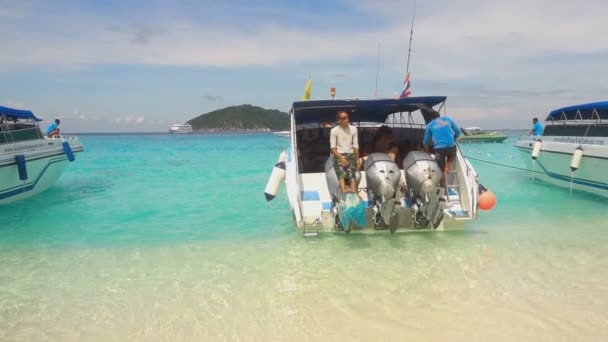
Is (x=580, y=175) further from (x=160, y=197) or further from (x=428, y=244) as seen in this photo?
(x=160, y=197)

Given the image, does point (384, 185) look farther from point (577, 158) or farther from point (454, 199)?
→ point (577, 158)

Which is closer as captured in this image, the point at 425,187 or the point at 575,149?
the point at 425,187

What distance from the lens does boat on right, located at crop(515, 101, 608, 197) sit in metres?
9.06

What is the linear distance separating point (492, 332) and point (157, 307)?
3.06 m

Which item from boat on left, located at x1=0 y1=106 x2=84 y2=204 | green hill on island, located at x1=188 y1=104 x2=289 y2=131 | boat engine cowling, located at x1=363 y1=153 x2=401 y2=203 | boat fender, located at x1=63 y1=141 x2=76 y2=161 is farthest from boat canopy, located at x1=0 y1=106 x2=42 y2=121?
green hill on island, located at x1=188 y1=104 x2=289 y2=131

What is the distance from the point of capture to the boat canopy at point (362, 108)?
6.48m

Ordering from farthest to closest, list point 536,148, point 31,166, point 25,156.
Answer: point 536,148
point 31,166
point 25,156

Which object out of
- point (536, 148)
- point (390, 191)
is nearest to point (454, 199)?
point (390, 191)

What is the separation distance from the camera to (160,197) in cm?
1068

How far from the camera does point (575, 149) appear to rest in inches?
378

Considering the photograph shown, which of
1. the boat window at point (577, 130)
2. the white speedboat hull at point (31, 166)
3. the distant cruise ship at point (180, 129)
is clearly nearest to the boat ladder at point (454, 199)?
the boat window at point (577, 130)

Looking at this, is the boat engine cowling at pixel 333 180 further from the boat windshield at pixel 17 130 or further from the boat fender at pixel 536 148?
the boat windshield at pixel 17 130

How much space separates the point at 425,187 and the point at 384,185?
22.6 inches

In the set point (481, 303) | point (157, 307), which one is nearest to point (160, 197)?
point (157, 307)
